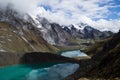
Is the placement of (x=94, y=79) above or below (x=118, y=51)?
below

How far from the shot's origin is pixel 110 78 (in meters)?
104

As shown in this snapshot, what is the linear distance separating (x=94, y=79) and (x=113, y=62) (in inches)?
571

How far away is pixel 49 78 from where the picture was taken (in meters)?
149

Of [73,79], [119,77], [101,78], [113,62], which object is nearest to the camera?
[119,77]

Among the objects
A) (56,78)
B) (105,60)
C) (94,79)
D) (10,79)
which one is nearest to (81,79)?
(94,79)

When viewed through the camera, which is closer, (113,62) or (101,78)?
(101,78)

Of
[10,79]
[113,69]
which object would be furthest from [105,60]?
[10,79]

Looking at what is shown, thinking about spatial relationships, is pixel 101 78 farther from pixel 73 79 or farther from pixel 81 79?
pixel 73 79

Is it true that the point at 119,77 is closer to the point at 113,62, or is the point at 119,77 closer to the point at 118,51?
the point at 113,62

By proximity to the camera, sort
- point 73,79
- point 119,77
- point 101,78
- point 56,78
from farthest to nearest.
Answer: point 56,78
point 73,79
point 101,78
point 119,77

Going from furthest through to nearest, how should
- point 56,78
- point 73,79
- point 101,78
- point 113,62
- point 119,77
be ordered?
point 56,78
point 73,79
point 113,62
point 101,78
point 119,77

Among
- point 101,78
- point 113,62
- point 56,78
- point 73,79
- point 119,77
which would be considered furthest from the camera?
point 56,78

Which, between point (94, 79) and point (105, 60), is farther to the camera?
point (105, 60)

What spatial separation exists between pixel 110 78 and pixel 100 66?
2165cm
